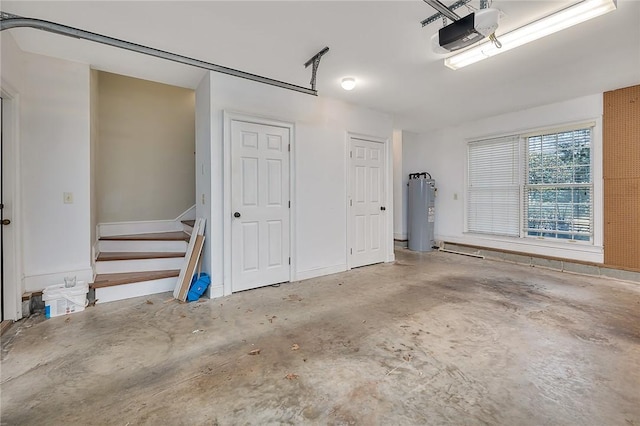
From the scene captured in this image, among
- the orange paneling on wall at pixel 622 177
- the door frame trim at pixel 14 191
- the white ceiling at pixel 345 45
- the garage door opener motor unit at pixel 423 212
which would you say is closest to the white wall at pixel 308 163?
the white ceiling at pixel 345 45

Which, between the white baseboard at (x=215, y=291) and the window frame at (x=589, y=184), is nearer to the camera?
the white baseboard at (x=215, y=291)

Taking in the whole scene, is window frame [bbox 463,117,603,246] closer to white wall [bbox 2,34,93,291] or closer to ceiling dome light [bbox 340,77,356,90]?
ceiling dome light [bbox 340,77,356,90]

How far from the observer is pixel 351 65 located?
346 cm

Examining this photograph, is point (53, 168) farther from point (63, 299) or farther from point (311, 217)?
point (311, 217)

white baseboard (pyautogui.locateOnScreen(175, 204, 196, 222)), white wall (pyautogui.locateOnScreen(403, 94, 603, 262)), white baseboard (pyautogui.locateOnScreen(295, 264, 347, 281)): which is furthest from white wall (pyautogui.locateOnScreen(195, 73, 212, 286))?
white wall (pyautogui.locateOnScreen(403, 94, 603, 262))

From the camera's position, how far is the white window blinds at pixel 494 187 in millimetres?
5590

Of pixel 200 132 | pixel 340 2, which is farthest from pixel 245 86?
pixel 340 2

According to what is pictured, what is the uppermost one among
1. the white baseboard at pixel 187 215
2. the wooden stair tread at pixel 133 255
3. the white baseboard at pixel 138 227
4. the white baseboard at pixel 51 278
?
the white baseboard at pixel 187 215

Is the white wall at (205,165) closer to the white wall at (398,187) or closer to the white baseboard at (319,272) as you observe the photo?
the white baseboard at (319,272)

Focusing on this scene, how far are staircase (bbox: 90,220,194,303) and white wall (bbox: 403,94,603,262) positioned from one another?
215 inches

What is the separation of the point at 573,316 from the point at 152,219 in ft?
19.4

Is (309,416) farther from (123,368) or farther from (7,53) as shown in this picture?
(7,53)

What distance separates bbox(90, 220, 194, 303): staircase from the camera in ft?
11.4

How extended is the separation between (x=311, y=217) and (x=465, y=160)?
3.96 meters
